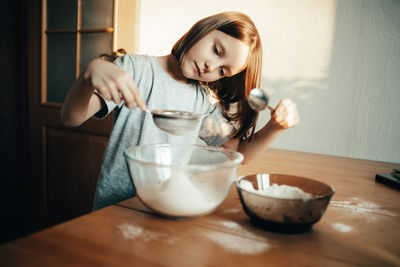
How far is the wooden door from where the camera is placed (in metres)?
1.99

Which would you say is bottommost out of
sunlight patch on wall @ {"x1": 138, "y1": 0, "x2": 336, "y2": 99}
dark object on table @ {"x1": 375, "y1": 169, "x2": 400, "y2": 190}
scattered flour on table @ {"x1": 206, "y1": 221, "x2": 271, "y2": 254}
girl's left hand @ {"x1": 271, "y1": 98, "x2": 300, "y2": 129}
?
dark object on table @ {"x1": 375, "y1": 169, "x2": 400, "y2": 190}

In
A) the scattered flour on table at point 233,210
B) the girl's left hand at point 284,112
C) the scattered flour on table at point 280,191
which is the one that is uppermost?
the girl's left hand at point 284,112

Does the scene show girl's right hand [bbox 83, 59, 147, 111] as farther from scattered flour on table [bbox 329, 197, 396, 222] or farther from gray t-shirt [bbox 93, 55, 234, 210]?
scattered flour on table [bbox 329, 197, 396, 222]

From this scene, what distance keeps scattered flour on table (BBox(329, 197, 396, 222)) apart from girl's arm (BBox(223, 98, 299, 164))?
12.7 inches

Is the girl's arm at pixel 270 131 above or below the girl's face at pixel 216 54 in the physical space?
below

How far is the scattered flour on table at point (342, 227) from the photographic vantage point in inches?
22.8

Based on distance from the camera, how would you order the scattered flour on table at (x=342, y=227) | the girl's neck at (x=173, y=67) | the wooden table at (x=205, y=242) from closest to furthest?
the wooden table at (x=205, y=242), the scattered flour on table at (x=342, y=227), the girl's neck at (x=173, y=67)

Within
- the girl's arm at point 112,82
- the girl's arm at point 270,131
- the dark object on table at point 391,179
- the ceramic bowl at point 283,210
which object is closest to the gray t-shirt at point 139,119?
the girl's arm at point 270,131

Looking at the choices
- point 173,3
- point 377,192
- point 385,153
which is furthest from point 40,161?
point 385,153

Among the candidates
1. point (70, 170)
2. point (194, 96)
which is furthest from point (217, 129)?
point (70, 170)

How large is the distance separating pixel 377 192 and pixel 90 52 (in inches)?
76.3

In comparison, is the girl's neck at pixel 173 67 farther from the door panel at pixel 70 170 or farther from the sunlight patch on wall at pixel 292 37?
the door panel at pixel 70 170

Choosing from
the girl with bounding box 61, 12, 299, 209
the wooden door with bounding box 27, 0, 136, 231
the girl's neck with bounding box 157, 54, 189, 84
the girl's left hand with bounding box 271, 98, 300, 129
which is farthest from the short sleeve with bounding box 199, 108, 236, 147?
the wooden door with bounding box 27, 0, 136, 231

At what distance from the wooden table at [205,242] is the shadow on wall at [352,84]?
42.9 inches
